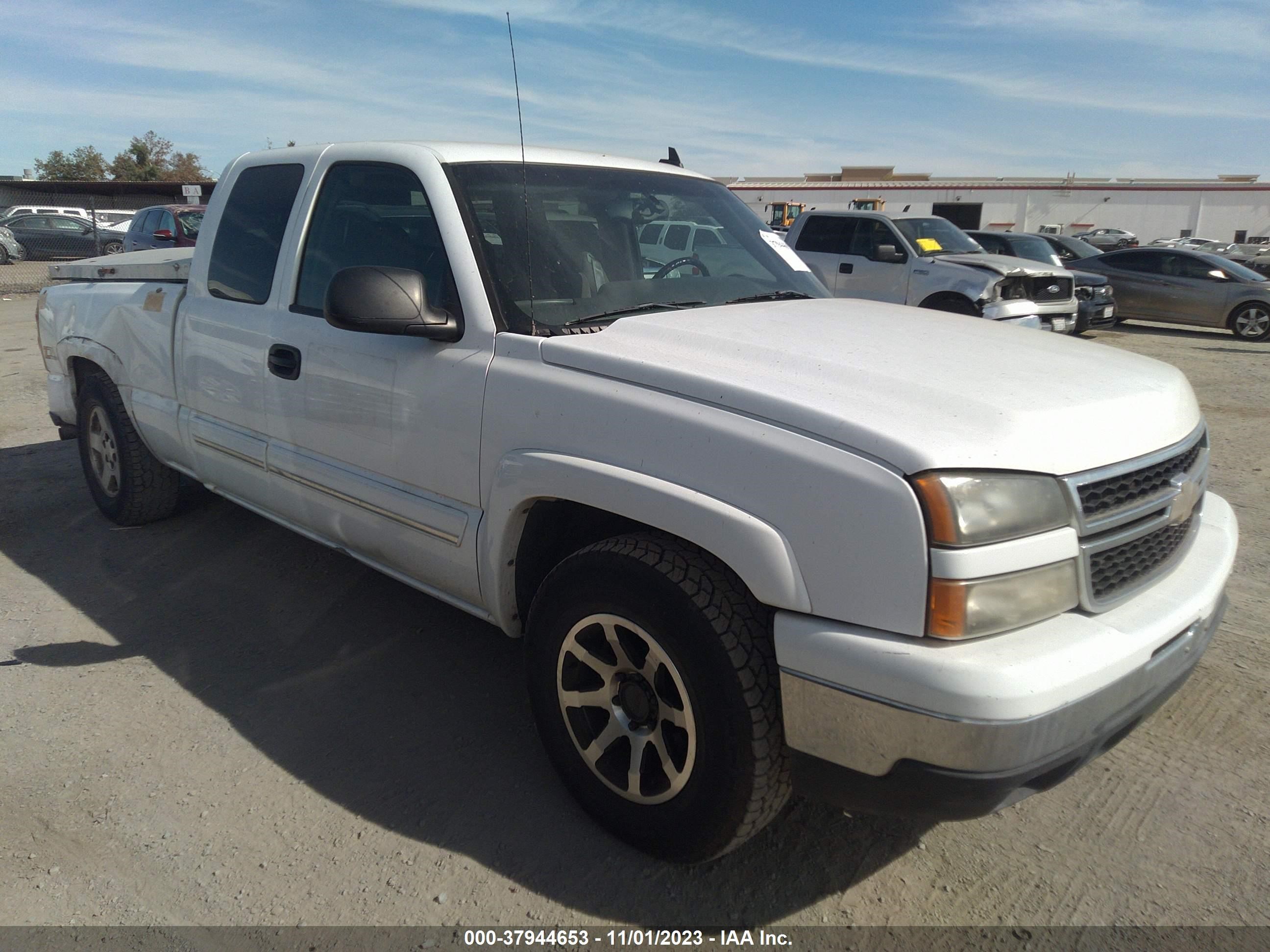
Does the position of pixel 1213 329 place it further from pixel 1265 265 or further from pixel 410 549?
pixel 410 549

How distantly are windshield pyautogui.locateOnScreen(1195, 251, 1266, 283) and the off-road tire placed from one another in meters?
15.9

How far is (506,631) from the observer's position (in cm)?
291

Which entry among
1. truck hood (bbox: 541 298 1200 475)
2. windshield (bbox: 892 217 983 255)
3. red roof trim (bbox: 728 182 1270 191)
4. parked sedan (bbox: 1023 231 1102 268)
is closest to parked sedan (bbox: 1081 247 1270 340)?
parked sedan (bbox: 1023 231 1102 268)

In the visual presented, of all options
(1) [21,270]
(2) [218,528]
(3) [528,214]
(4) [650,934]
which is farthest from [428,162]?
(1) [21,270]

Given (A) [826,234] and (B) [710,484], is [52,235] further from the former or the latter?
(B) [710,484]

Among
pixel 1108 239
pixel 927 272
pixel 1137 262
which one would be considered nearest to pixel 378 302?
pixel 927 272

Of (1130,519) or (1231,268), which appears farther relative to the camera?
(1231,268)

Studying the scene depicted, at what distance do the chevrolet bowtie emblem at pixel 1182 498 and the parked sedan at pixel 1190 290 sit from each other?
14706mm

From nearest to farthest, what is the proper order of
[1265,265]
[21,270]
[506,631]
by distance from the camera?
1. [506,631]
2. [21,270]
3. [1265,265]

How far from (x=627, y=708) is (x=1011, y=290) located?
383 inches

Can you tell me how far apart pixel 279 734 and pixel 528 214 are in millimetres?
1934

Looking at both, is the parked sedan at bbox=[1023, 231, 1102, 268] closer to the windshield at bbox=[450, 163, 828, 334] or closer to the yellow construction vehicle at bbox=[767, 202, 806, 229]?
the yellow construction vehicle at bbox=[767, 202, 806, 229]

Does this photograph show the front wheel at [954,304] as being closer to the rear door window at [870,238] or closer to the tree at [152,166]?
the rear door window at [870,238]

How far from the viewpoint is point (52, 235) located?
25.4m
